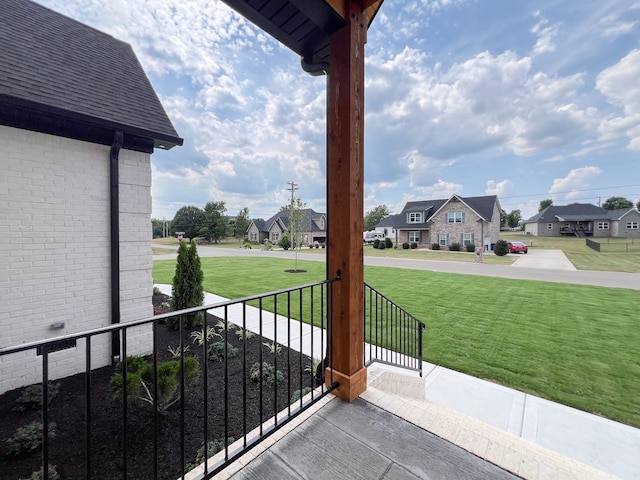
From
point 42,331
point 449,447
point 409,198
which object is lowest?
point 449,447

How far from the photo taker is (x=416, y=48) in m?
6.03

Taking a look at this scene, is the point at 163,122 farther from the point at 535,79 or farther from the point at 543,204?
the point at 543,204

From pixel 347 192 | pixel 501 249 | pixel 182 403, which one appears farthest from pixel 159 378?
pixel 501 249

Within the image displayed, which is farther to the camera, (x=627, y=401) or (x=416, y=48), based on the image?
(x=416, y=48)

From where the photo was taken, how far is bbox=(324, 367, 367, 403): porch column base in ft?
5.94

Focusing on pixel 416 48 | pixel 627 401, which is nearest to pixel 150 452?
pixel 627 401

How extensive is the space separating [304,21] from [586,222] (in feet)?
142

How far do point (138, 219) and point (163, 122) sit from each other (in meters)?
1.37

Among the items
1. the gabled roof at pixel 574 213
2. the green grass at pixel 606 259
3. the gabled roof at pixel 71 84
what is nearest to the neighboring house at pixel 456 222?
the green grass at pixel 606 259

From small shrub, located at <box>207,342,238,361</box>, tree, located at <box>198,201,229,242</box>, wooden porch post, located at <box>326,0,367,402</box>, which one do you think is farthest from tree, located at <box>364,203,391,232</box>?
wooden porch post, located at <box>326,0,367,402</box>

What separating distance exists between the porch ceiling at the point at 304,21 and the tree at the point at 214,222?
31017 millimetres

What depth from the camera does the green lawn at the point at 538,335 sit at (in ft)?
9.27

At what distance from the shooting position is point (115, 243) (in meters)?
3.12

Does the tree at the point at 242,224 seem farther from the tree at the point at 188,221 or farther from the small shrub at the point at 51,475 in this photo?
the small shrub at the point at 51,475
